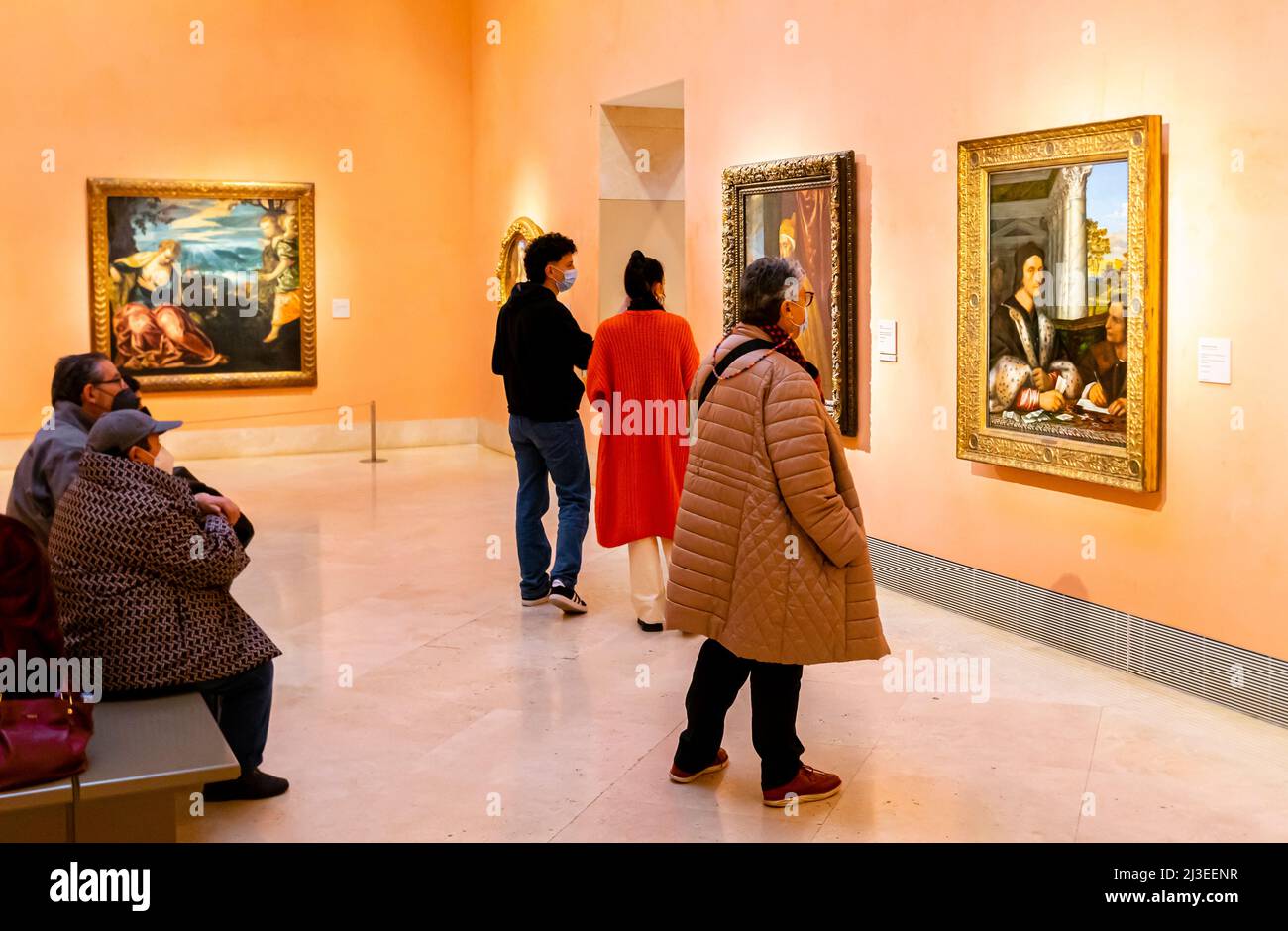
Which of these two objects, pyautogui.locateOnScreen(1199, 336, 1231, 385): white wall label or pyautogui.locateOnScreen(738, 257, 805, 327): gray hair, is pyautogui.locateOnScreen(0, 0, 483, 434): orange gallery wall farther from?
pyautogui.locateOnScreen(738, 257, 805, 327): gray hair

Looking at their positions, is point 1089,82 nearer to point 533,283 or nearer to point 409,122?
Result: point 533,283

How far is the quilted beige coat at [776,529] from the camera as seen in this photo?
5.15 meters

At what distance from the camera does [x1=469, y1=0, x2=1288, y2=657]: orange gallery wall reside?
263 inches

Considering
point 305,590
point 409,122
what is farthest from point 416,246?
point 305,590

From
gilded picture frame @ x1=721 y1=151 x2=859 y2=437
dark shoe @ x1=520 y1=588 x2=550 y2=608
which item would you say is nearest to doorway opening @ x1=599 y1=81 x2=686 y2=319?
gilded picture frame @ x1=721 y1=151 x2=859 y2=437

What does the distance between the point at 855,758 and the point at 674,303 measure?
9.06 meters

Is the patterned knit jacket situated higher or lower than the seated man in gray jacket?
lower

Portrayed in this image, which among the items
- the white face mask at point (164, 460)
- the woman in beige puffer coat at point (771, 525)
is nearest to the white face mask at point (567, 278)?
the woman in beige puffer coat at point (771, 525)

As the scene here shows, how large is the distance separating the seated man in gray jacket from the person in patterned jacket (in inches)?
48.5

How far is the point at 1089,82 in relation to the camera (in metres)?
7.52

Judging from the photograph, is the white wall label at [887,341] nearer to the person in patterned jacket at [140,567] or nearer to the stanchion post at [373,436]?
the person in patterned jacket at [140,567]

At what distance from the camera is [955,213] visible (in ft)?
28.6

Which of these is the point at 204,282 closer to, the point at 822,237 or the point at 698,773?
the point at 822,237

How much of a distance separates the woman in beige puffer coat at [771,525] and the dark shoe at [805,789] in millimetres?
154
